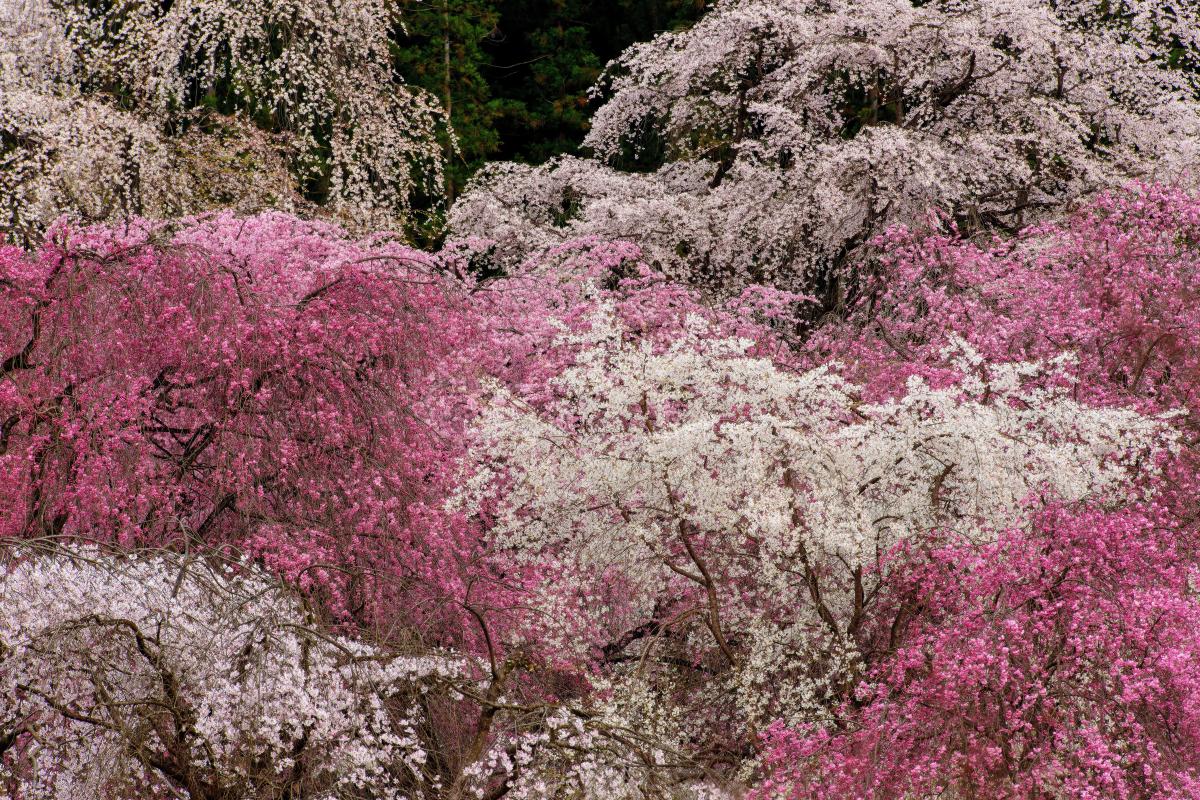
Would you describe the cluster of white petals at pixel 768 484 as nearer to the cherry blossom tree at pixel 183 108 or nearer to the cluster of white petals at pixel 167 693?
the cluster of white petals at pixel 167 693

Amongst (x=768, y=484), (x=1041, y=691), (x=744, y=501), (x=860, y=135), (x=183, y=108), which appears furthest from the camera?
(x=183, y=108)

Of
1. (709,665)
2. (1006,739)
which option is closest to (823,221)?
(709,665)

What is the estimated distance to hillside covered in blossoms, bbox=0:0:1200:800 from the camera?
6.66 m

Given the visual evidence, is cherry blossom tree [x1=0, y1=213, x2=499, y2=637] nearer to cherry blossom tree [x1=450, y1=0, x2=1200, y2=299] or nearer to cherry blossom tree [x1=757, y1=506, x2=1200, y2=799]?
cherry blossom tree [x1=757, y1=506, x2=1200, y2=799]

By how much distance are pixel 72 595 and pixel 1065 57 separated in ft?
43.2

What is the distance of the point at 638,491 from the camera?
30.4 feet

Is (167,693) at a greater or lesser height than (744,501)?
greater

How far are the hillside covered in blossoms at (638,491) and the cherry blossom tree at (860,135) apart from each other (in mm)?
96

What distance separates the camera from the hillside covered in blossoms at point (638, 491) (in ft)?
21.8

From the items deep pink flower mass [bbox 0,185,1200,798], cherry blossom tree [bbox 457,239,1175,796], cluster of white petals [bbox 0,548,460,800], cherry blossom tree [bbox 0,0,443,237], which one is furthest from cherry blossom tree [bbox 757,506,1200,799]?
cherry blossom tree [bbox 0,0,443,237]

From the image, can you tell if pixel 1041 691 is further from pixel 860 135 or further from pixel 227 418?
pixel 860 135

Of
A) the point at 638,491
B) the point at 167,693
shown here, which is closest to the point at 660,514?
the point at 638,491

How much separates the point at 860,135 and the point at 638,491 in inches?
269

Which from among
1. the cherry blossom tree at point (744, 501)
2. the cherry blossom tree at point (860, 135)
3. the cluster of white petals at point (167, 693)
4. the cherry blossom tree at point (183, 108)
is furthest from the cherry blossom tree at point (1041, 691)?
the cherry blossom tree at point (183, 108)
